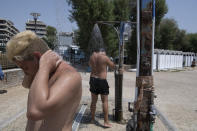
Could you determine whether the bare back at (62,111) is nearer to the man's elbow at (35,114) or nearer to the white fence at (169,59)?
the man's elbow at (35,114)

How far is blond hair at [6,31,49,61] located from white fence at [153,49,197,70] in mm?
21258

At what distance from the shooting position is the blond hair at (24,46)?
1.17m

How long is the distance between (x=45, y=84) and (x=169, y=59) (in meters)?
26.3

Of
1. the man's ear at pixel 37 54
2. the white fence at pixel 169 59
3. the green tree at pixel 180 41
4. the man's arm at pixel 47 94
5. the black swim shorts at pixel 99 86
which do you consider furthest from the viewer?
the green tree at pixel 180 41

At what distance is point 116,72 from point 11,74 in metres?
6.01

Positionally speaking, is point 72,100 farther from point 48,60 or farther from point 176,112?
point 176,112

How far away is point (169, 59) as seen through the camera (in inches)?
1013

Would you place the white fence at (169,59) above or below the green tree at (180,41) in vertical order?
below

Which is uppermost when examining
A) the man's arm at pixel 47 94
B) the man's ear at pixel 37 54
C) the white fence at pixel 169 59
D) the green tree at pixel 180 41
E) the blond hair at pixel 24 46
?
the green tree at pixel 180 41

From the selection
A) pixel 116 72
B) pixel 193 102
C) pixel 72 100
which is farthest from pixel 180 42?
pixel 72 100

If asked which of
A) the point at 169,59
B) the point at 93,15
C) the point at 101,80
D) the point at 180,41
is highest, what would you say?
the point at 93,15

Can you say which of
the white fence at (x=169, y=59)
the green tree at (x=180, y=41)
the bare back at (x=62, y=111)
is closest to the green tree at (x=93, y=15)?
the white fence at (x=169, y=59)

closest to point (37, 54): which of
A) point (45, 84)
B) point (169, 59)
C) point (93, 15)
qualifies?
point (45, 84)

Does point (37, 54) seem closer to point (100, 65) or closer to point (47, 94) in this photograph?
point (47, 94)
